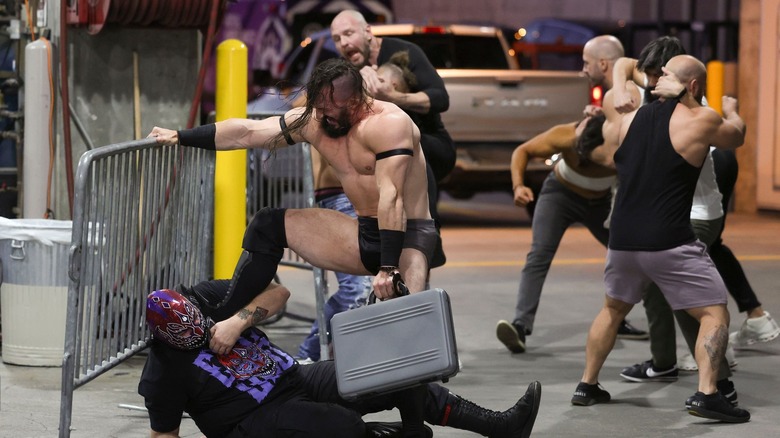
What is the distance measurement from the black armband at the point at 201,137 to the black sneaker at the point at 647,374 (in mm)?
2635

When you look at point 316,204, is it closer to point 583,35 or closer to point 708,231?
point 708,231

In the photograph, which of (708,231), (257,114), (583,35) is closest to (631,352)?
(708,231)

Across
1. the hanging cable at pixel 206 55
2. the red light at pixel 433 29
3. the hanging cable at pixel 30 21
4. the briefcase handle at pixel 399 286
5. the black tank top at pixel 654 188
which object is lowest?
the briefcase handle at pixel 399 286

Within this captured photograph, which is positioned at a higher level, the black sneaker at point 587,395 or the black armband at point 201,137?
the black armband at point 201,137

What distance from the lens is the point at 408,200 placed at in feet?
18.9

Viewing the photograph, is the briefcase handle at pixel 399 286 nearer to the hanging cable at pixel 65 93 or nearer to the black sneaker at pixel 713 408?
the black sneaker at pixel 713 408

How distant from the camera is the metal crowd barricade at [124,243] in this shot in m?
5.54

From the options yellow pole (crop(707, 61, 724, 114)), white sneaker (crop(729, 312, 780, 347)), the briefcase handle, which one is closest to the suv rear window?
yellow pole (crop(707, 61, 724, 114))

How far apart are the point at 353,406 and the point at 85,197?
1363mm

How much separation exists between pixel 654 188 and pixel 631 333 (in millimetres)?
2343

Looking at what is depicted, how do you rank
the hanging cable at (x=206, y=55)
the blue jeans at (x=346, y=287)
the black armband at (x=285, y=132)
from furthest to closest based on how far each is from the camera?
the hanging cable at (x=206, y=55) → the blue jeans at (x=346, y=287) → the black armband at (x=285, y=132)

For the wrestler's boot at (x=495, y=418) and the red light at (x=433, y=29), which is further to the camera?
the red light at (x=433, y=29)

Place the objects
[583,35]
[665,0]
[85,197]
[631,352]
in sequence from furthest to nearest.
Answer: [665,0]
[583,35]
[631,352]
[85,197]

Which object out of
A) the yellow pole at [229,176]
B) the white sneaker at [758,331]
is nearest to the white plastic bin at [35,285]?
the yellow pole at [229,176]
